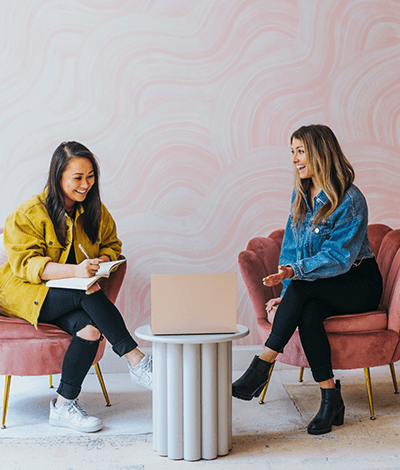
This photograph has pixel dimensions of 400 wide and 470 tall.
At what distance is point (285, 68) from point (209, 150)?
60 cm

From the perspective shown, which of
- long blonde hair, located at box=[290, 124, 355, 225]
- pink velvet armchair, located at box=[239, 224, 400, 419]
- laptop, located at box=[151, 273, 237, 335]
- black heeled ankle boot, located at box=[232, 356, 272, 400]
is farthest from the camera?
long blonde hair, located at box=[290, 124, 355, 225]


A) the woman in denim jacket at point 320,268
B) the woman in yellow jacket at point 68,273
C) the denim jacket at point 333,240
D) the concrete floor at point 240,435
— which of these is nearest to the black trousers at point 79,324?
the woman in yellow jacket at point 68,273

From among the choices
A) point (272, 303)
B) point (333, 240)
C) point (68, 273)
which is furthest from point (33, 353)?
point (333, 240)

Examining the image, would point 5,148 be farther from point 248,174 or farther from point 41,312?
point 248,174

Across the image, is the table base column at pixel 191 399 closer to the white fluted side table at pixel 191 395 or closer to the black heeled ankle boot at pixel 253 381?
the white fluted side table at pixel 191 395

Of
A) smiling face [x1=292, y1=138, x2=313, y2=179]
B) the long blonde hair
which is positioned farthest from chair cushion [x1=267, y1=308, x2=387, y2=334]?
smiling face [x1=292, y1=138, x2=313, y2=179]

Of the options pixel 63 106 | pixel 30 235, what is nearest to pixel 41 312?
pixel 30 235

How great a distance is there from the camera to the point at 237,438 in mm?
2012

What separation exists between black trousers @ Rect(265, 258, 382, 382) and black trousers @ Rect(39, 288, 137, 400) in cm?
61

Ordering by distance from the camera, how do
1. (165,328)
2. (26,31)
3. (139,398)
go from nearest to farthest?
(165,328) < (139,398) < (26,31)

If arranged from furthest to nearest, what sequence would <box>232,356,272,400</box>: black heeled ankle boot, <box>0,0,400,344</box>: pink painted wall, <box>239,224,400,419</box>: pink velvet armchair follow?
<box>0,0,400,344</box>: pink painted wall → <box>239,224,400,419</box>: pink velvet armchair → <box>232,356,272,400</box>: black heeled ankle boot

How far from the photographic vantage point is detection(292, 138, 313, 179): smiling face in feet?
7.43

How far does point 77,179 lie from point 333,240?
3.63 feet

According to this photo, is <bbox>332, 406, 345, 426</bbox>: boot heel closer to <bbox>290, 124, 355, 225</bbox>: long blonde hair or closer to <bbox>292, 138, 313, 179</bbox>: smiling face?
<bbox>290, 124, 355, 225</bbox>: long blonde hair
